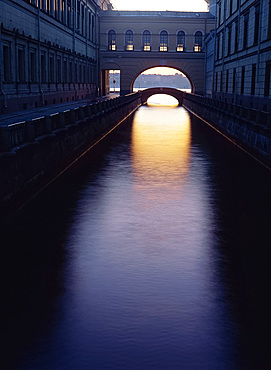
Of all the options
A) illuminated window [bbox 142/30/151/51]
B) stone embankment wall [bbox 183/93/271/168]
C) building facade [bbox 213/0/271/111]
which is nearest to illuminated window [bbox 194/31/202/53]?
illuminated window [bbox 142/30/151/51]

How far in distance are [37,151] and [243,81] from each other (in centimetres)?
3022

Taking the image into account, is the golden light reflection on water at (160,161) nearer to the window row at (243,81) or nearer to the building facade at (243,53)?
the window row at (243,81)

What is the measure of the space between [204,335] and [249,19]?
3630 centimetres

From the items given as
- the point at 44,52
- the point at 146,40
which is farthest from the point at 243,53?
the point at 146,40

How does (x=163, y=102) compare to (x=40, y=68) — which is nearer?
(x=40, y=68)

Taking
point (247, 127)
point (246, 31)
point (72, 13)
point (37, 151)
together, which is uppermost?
point (72, 13)

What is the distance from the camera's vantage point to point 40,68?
1543 inches

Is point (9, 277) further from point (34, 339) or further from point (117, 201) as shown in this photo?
point (117, 201)

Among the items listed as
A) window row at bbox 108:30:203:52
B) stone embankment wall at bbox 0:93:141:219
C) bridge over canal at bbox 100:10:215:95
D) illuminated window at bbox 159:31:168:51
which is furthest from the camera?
illuminated window at bbox 159:31:168:51

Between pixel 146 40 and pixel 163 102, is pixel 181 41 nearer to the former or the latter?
pixel 146 40

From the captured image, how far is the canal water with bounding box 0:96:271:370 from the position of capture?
16.2 ft

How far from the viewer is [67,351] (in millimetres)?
4906

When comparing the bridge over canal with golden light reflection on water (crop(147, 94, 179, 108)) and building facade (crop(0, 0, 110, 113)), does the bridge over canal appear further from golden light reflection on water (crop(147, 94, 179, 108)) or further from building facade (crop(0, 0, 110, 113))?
building facade (crop(0, 0, 110, 113))

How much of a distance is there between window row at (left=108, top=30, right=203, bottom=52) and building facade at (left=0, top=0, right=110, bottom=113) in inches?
314
